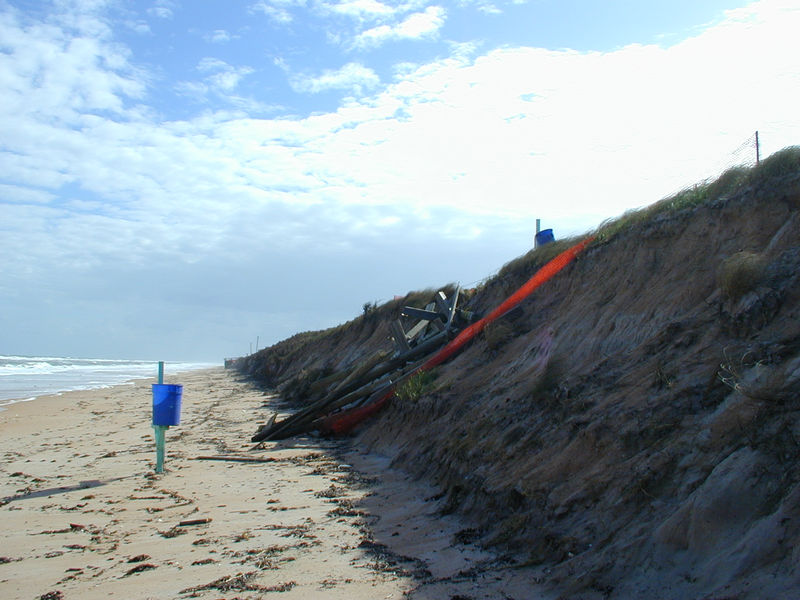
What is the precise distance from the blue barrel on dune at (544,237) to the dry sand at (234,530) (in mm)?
6212

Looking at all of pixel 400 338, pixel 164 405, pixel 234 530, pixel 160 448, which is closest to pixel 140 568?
pixel 234 530

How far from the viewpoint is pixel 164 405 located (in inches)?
385

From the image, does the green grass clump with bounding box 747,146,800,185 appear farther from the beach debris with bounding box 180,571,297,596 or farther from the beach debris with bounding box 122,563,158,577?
the beach debris with bounding box 122,563,158,577

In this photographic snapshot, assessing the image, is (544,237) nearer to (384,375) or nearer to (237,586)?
(384,375)

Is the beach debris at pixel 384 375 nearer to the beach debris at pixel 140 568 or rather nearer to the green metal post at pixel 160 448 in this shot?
the green metal post at pixel 160 448

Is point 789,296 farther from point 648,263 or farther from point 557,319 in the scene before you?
point 557,319

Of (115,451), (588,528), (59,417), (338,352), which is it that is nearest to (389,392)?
(115,451)

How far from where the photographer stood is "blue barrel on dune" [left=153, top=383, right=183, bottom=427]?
9.71 m

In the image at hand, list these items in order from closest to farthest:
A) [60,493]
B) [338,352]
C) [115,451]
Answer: [60,493]
[115,451]
[338,352]

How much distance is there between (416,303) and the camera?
22469mm

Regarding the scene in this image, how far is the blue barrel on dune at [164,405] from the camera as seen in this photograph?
9711 millimetres

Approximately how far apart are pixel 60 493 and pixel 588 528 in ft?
22.7

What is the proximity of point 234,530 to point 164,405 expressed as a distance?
3877 millimetres

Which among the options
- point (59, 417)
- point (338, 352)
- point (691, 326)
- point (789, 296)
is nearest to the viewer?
point (789, 296)
